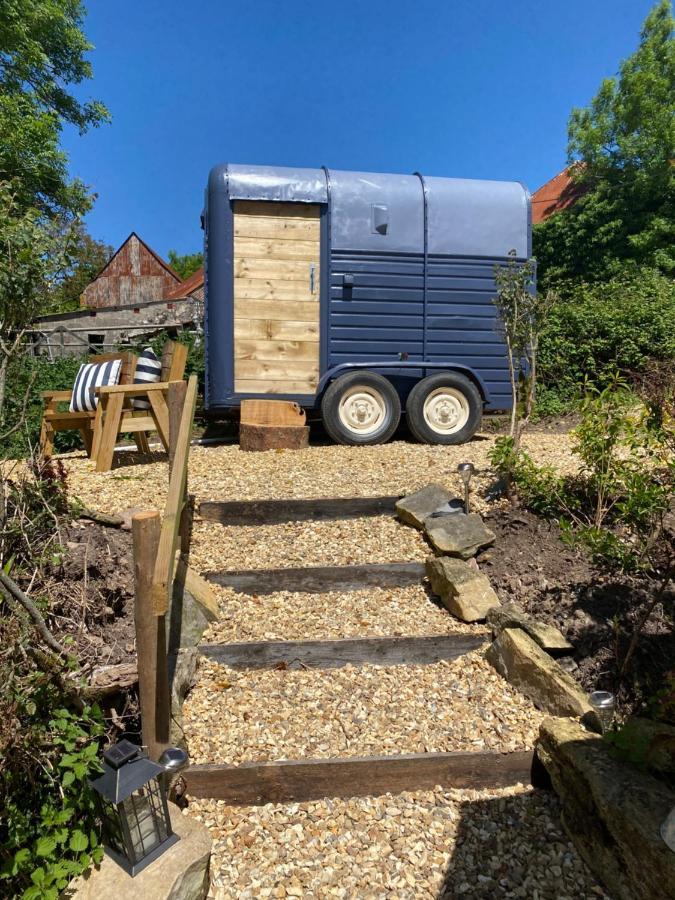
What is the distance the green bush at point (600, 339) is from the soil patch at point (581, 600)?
232 inches

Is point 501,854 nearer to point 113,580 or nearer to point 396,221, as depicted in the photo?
point 113,580

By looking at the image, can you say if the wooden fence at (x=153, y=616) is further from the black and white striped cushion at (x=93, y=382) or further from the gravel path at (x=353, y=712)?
the black and white striped cushion at (x=93, y=382)

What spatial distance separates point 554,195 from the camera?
25172mm

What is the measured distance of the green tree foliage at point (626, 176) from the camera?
55.4 ft

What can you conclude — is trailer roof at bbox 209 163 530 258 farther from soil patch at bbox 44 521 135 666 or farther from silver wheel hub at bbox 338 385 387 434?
soil patch at bbox 44 521 135 666

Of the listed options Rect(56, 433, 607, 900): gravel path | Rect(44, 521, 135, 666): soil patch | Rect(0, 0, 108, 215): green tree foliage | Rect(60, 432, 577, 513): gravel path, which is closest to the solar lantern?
Rect(56, 433, 607, 900): gravel path

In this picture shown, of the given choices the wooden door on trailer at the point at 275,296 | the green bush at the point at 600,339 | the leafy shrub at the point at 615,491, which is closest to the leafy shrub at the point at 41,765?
the leafy shrub at the point at 615,491

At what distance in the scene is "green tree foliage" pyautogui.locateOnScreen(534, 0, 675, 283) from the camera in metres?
16.9

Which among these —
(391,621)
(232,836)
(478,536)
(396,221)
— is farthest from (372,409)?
(232,836)

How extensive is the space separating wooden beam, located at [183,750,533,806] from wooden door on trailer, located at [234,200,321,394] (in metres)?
4.72

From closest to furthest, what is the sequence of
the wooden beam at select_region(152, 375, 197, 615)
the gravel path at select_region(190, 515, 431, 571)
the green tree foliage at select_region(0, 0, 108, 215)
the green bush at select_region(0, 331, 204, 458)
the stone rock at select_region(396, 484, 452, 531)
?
the wooden beam at select_region(152, 375, 197, 615) < the gravel path at select_region(190, 515, 431, 571) < the stone rock at select_region(396, 484, 452, 531) < the green bush at select_region(0, 331, 204, 458) < the green tree foliage at select_region(0, 0, 108, 215)

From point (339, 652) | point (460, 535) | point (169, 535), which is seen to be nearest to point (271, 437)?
point (460, 535)

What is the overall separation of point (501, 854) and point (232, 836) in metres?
0.97

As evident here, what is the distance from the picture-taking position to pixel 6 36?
15.1 m
